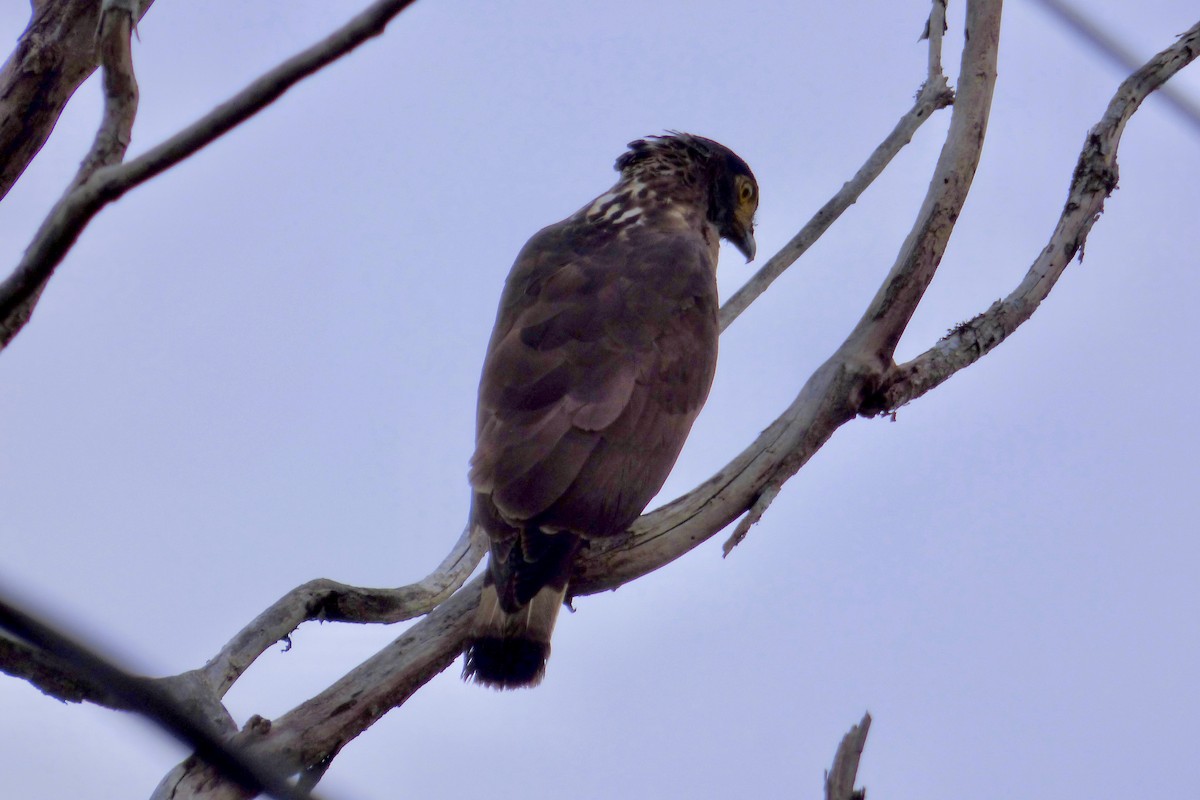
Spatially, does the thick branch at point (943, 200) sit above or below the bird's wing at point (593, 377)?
above

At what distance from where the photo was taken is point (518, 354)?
4.90 meters

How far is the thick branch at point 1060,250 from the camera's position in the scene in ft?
14.9

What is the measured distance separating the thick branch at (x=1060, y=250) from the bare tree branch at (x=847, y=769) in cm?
173

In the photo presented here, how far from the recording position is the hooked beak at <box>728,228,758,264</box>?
6527mm

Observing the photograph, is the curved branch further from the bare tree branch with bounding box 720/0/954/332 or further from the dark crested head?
the dark crested head

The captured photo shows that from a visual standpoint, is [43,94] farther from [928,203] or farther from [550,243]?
[928,203]

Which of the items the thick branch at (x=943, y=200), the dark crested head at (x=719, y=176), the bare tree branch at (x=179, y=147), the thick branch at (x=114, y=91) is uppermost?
the dark crested head at (x=719, y=176)

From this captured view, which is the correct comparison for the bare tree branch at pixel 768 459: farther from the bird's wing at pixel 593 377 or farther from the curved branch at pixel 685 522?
the bird's wing at pixel 593 377

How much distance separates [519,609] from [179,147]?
1.97 m

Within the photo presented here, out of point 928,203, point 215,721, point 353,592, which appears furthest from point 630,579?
point 928,203

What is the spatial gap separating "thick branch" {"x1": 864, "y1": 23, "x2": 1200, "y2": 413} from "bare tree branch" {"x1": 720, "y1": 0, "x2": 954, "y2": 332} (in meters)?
0.81

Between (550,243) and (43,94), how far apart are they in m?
2.08

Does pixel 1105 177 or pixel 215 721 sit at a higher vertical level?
pixel 1105 177

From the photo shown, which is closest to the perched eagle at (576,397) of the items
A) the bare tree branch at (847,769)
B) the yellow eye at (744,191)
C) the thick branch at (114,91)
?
the yellow eye at (744,191)
